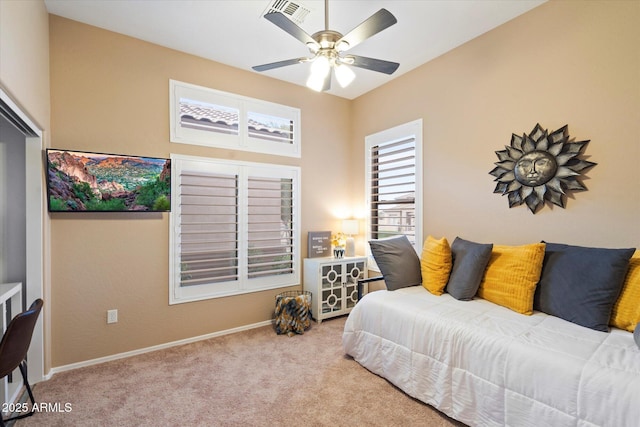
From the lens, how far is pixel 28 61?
83.0 inches

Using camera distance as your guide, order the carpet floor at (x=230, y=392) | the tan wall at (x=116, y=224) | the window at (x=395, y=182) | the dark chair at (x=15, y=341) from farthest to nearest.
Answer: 1. the window at (x=395, y=182)
2. the tan wall at (x=116, y=224)
3. the carpet floor at (x=230, y=392)
4. the dark chair at (x=15, y=341)

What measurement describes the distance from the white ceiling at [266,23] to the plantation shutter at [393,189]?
1075 mm

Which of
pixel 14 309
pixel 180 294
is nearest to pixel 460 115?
pixel 180 294

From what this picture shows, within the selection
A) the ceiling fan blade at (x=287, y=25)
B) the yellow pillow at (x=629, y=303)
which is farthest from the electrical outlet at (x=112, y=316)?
the yellow pillow at (x=629, y=303)

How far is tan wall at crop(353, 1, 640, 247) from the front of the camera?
2.16 m

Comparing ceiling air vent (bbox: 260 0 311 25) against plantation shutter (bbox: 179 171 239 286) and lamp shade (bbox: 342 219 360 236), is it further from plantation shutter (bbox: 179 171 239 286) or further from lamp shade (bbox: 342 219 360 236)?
lamp shade (bbox: 342 219 360 236)

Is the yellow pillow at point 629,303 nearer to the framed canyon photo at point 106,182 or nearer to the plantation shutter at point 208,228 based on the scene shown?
the plantation shutter at point 208,228

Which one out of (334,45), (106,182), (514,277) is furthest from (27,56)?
(514,277)

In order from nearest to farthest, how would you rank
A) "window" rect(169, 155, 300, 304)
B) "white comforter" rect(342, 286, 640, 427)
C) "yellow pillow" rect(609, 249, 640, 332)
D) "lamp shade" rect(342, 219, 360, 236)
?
"white comforter" rect(342, 286, 640, 427)
"yellow pillow" rect(609, 249, 640, 332)
"window" rect(169, 155, 300, 304)
"lamp shade" rect(342, 219, 360, 236)

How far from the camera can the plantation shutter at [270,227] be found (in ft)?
12.1

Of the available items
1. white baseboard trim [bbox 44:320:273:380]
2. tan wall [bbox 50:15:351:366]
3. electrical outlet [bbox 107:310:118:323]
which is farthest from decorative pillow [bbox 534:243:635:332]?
electrical outlet [bbox 107:310:118:323]

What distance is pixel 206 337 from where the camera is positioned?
336cm

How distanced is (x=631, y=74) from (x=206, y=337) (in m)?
4.33

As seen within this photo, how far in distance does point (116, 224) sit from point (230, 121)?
5.33ft
